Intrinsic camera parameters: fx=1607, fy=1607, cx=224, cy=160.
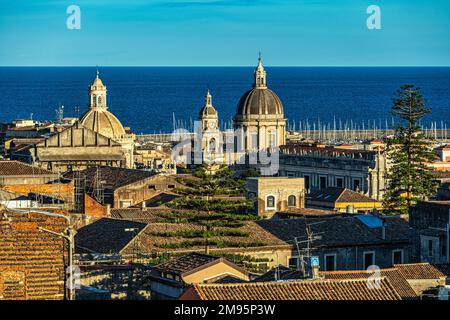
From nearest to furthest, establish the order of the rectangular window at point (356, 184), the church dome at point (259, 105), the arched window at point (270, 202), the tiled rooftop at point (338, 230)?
1. the tiled rooftop at point (338, 230)
2. the arched window at point (270, 202)
3. the rectangular window at point (356, 184)
4. the church dome at point (259, 105)

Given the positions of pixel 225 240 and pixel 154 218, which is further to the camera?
pixel 154 218

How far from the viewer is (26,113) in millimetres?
188625

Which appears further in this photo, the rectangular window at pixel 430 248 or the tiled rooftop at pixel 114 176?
the tiled rooftop at pixel 114 176

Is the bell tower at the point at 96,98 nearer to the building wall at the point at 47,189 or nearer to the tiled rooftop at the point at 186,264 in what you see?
the building wall at the point at 47,189

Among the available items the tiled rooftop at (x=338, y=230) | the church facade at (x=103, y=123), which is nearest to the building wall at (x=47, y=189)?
the tiled rooftop at (x=338, y=230)

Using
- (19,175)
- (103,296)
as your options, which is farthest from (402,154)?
(103,296)

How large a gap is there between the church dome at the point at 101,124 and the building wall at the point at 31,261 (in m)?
55.9

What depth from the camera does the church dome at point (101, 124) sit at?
8294 centimetres

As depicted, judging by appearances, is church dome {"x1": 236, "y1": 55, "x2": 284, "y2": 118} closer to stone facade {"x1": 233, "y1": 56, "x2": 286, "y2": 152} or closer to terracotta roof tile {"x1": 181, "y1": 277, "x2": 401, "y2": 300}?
stone facade {"x1": 233, "y1": 56, "x2": 286, "y2": 152}

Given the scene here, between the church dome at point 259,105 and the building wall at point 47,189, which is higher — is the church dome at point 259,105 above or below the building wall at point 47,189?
above

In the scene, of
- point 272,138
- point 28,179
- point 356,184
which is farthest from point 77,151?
point 272,138
